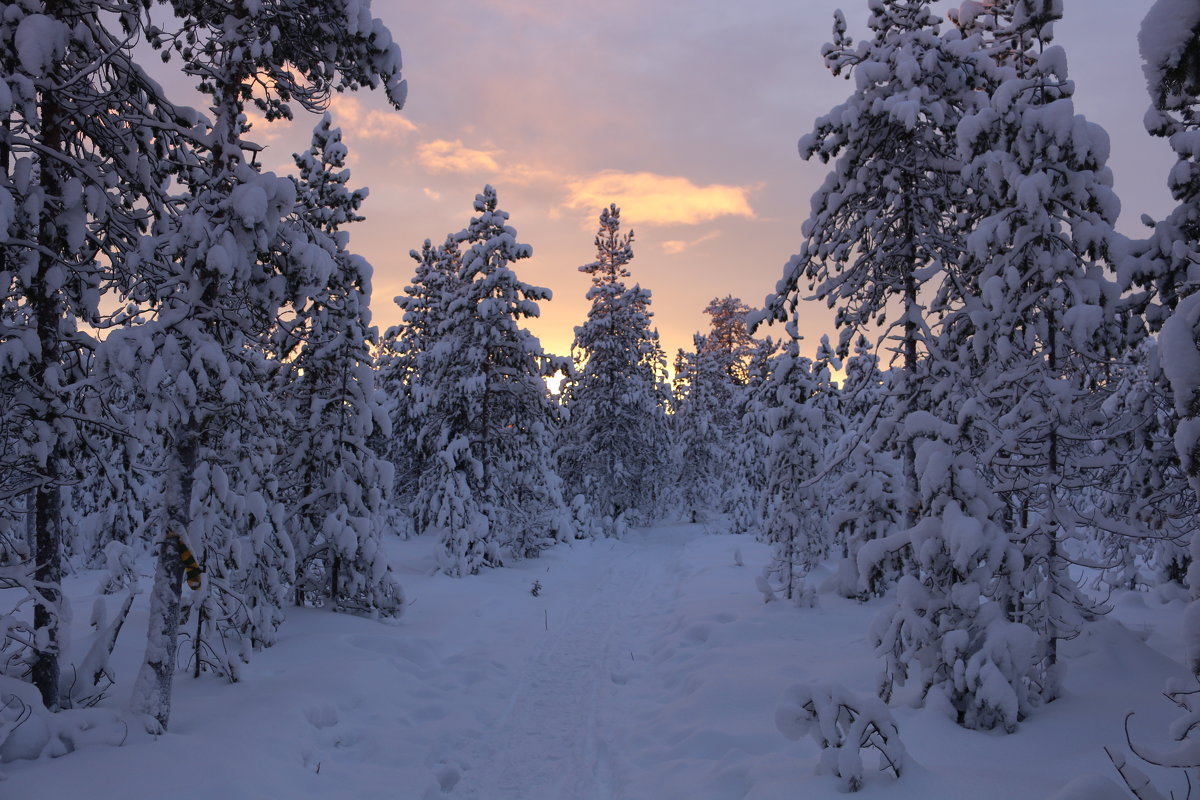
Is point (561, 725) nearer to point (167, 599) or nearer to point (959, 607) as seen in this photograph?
point (167, 599)

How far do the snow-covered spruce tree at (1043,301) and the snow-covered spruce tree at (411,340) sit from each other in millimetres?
23829

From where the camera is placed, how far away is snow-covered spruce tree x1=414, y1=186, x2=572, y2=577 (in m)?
19.7

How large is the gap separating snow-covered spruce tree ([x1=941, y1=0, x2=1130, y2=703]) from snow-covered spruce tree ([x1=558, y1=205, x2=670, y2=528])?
2414cm

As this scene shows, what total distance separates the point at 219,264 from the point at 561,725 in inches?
283

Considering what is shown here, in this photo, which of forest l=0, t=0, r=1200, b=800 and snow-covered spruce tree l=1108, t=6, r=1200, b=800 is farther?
forest l=0, t=0, r=1200, b=800

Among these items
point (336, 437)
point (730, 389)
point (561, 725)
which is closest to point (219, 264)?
point (336, 437)

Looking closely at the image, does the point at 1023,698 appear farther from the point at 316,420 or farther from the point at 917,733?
the point at 316,420

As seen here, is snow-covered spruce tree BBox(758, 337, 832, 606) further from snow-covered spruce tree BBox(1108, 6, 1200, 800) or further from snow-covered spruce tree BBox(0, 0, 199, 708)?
snow-covered spruce tree BBox(0, 0, 199, 708)

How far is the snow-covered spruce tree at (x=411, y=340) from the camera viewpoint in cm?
2972

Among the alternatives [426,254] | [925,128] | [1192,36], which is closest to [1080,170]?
[925,128]

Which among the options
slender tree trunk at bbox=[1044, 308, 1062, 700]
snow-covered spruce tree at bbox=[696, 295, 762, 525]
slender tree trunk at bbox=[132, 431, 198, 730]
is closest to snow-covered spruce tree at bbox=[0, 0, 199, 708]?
slender tree trunk at bbox=[132, 431, 198, 730]

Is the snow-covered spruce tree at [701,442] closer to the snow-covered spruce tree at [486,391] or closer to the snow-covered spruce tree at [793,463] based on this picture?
the snow-covered spruce tree at [486,391]

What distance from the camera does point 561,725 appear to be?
28.9 feet

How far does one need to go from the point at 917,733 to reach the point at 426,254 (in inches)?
1182
